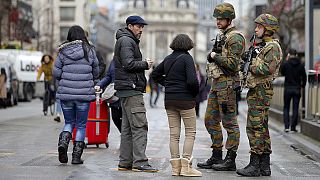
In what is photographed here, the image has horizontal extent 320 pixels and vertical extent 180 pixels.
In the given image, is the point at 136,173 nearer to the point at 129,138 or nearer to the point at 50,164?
the point at 129,138

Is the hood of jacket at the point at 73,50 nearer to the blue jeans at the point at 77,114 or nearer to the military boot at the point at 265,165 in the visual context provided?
the blue jeans at the point at 77,114

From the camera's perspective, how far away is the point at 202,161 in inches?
514

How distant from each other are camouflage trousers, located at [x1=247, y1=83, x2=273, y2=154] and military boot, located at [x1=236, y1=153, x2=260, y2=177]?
86mm

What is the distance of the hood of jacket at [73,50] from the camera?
1222 centimetres

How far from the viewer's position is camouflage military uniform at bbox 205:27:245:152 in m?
11.4

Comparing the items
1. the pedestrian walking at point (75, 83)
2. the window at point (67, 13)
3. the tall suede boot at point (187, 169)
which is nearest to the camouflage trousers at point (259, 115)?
the tall suede boot at point (187, 169)

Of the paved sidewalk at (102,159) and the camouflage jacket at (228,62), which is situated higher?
the camouflage jacket at (228,62)

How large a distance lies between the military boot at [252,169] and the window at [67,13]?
116831mm

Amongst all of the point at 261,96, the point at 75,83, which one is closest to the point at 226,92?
the point at 261,96

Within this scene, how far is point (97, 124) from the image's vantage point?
14.8 meters

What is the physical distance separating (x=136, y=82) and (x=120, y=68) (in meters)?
0.29

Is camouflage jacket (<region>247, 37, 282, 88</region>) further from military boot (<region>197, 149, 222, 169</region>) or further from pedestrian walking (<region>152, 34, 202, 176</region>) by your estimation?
military boot (<region>197, 149, 222, 169</region>)

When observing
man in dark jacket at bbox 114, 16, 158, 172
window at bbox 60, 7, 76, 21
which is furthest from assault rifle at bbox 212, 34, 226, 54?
window at bbox 60, 7, 76, 21

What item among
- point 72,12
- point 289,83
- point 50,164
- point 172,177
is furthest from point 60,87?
point 72,12
